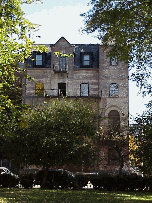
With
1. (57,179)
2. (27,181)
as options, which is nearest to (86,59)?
(57,179)

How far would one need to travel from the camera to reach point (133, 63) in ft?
59.9

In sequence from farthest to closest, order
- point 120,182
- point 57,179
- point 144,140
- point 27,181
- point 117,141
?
point 117,141 → point 57,179 → point 27,181 → point 120,182 → point 144,140

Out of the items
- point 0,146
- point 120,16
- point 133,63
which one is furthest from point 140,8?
point 0,146

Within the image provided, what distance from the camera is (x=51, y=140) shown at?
32812 millimetres

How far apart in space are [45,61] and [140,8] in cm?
3825

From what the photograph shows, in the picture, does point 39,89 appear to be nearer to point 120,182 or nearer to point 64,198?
point 120,182

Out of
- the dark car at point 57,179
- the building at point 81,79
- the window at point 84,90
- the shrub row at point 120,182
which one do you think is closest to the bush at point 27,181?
the dark car at point 57,179

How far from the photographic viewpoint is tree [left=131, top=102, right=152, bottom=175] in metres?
28.3

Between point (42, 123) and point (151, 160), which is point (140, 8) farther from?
point (42, 123)

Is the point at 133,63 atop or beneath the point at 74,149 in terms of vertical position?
atop

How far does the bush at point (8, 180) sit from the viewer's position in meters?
33.6

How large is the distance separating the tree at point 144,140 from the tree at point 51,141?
4040mm

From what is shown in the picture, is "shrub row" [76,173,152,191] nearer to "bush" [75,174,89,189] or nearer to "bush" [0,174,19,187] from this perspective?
"bush" [75,174,89,189]

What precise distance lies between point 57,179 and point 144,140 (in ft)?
27.1
